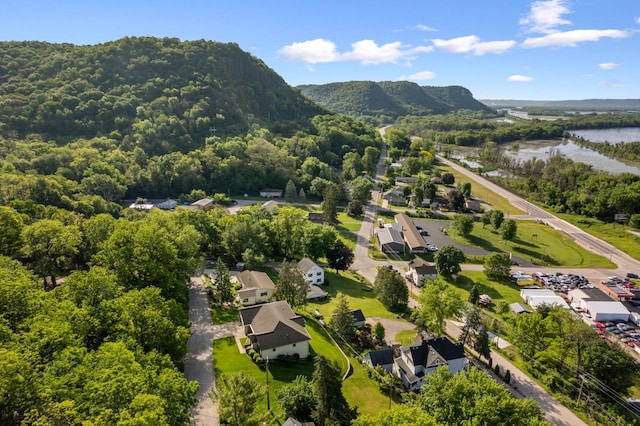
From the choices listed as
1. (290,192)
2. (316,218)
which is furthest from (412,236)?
(290,192)

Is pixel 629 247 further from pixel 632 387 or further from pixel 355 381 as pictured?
pixel 355 381

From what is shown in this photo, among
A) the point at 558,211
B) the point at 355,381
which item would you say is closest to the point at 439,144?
the point at 558,211

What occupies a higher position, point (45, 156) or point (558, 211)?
point (45, 156)

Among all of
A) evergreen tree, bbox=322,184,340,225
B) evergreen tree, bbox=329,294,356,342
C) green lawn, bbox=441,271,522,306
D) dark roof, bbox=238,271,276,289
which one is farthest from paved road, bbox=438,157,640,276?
dark roof, bbox=238,271,276,289

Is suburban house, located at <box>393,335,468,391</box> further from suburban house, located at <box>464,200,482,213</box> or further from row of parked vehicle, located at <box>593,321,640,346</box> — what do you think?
suburban house, located at <box>464,200,482,213</box>

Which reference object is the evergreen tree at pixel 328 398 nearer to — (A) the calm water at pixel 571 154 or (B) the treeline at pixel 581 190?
(B) the treeline at pixel 581 190

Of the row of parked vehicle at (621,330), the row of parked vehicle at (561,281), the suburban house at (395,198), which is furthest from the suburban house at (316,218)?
the row of parked vehicle at (621,330)
